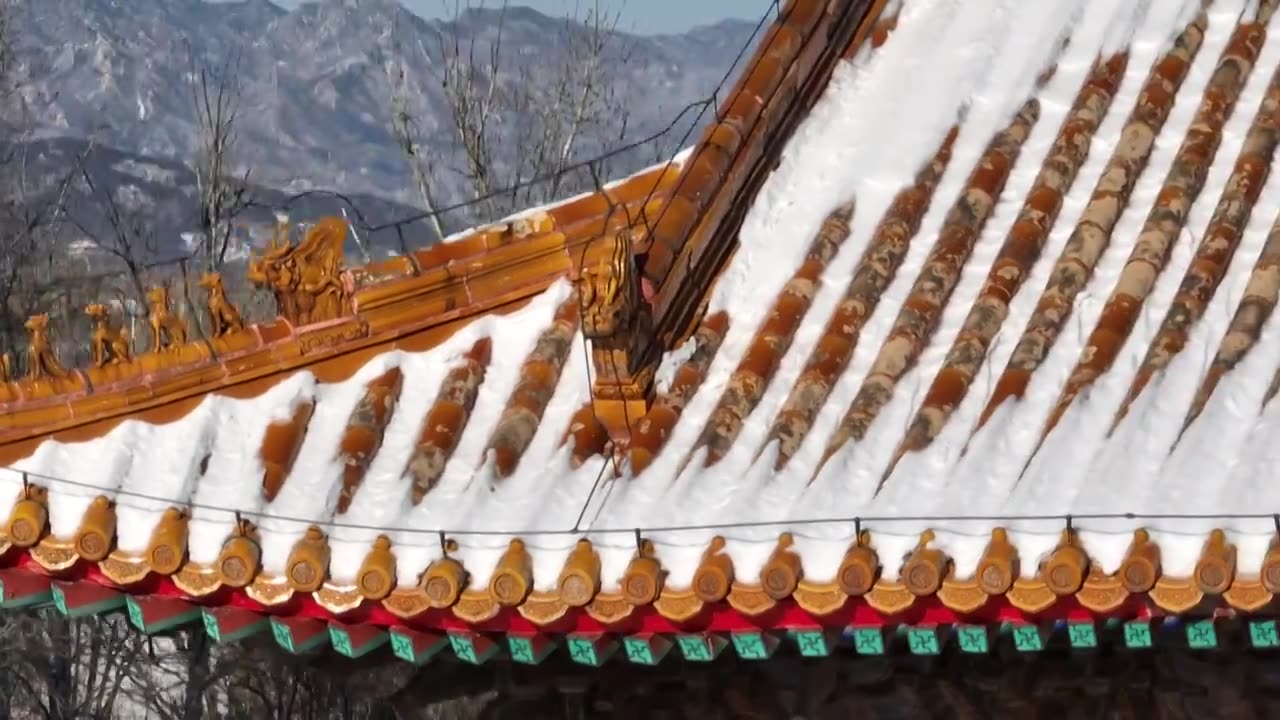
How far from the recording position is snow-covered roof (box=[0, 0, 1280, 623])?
185 inches

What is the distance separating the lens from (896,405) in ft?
17.9

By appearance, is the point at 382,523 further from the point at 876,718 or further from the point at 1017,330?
the point at 1017,330

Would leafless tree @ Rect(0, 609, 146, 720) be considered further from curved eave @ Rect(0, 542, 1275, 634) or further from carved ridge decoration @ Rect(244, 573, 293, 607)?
carved ridge decoration @ Rect(244, 573, 293, 607)

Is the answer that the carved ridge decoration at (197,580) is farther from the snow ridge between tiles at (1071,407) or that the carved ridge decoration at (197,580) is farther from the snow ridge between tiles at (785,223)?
the snow ridge between tiles at (1071,407)

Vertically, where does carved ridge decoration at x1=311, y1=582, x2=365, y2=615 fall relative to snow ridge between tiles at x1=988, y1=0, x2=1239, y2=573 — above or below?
below

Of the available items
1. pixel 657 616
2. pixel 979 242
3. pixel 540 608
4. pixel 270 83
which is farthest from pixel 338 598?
pixel 270 83

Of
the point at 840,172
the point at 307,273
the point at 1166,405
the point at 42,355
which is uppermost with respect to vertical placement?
the point at 840,172

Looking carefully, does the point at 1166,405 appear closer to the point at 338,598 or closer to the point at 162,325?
the point at 338,598

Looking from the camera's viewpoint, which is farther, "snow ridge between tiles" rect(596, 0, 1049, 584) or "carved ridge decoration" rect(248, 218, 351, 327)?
"carved ridge decoration" rect(248, 218, 351, 327)

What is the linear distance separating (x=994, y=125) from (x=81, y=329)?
23.6 m

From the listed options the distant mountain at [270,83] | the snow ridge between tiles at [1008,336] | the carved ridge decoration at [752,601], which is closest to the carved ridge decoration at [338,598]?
the carved ridge decoration at [752,601]

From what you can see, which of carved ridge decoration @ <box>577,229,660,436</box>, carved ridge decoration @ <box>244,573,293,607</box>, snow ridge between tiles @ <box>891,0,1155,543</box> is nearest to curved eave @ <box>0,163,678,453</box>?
carved ridge decoration @ <box>577,229,660,436</box>

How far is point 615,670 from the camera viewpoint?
567cm

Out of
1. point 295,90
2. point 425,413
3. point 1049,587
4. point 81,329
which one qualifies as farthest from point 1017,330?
point 295,90
